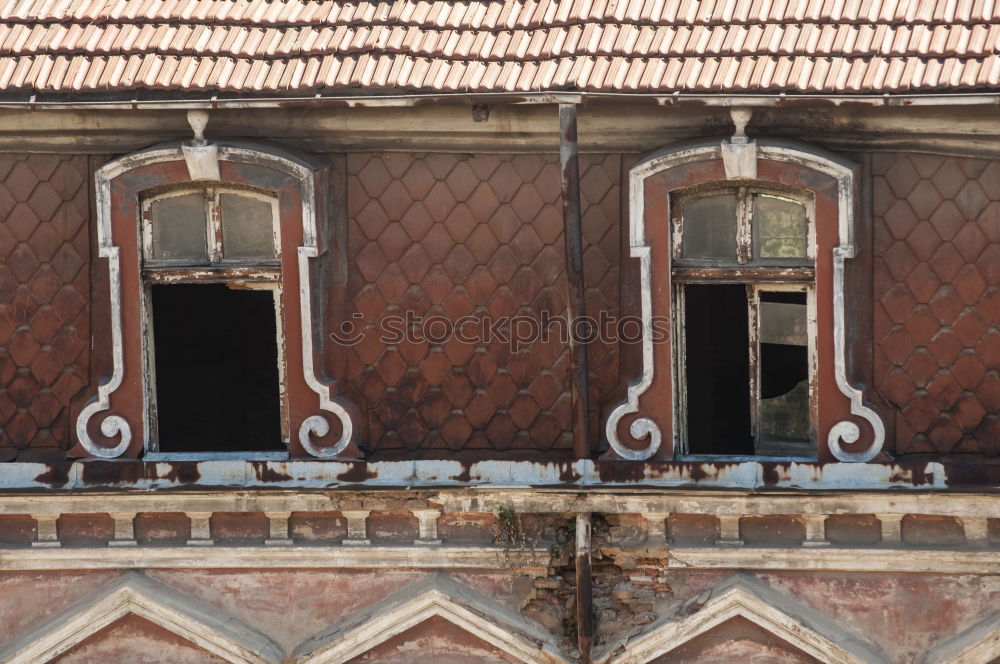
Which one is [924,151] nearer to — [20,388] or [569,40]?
[569,40]

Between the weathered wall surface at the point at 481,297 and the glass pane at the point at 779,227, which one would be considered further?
the glass pane at the point at 779,227

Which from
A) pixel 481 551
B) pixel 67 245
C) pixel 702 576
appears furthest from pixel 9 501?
pixel 702 576

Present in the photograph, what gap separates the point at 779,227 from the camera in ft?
27.8

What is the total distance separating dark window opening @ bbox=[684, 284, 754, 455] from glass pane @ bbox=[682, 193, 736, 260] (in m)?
0.89

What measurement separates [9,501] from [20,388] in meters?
0.67

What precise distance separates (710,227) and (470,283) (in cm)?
140

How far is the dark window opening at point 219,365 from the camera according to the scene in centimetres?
1160

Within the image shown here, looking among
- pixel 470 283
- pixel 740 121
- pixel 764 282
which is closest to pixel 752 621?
pixel 764 282

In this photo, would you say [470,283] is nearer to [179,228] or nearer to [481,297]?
[481,297]

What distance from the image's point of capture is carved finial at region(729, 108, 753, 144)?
8.13 metres

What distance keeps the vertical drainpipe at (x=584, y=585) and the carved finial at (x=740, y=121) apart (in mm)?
2221

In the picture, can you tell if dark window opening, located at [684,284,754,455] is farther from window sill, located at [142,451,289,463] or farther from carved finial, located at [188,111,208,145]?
carved finial, located at [188,111,208,145]

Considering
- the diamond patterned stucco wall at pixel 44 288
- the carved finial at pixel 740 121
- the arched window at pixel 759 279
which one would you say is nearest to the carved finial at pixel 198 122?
the diamond patterned stucco wall at pixel 44 288

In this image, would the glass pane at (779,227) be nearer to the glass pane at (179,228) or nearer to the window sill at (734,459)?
the window sill at (734,459)
